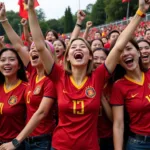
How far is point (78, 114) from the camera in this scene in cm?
306

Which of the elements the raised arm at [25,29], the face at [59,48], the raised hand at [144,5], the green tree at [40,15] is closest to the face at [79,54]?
the raised hand at [144,5]

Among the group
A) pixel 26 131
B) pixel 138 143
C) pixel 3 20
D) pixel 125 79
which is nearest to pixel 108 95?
pixel 125 79

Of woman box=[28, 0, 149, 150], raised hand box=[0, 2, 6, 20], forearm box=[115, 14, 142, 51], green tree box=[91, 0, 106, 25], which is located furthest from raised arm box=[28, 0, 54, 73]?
green tree box=[91, 0, 106, 25]

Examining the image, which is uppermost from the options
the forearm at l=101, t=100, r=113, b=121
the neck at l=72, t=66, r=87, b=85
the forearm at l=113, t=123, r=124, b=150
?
the neck at l=72, t=66, r=87, b=85

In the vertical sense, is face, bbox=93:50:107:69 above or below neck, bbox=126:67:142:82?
above

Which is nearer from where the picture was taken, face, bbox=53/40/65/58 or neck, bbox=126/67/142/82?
neck, bbox=126/67/142/82

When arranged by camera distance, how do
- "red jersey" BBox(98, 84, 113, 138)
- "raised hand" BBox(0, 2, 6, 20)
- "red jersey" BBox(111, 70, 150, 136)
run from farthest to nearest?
"raised hand" BBox(0, 2, 6, 20) → "red jersey" BBox(98, 84, 113, 138) → "red jersey" BBox(111, 70, 150, 136)

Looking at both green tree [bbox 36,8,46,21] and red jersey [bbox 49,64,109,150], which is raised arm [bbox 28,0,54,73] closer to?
red jersey [bbox 49,64,109,150]

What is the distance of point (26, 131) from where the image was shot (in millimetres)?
3299

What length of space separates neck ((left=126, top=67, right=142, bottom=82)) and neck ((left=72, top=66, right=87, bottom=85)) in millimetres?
546

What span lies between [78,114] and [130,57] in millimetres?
897

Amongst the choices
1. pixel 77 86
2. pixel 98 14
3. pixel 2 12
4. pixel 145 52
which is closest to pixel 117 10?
pixel 98 14

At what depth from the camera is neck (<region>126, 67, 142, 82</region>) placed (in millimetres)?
3459

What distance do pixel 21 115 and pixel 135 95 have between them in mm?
1401
